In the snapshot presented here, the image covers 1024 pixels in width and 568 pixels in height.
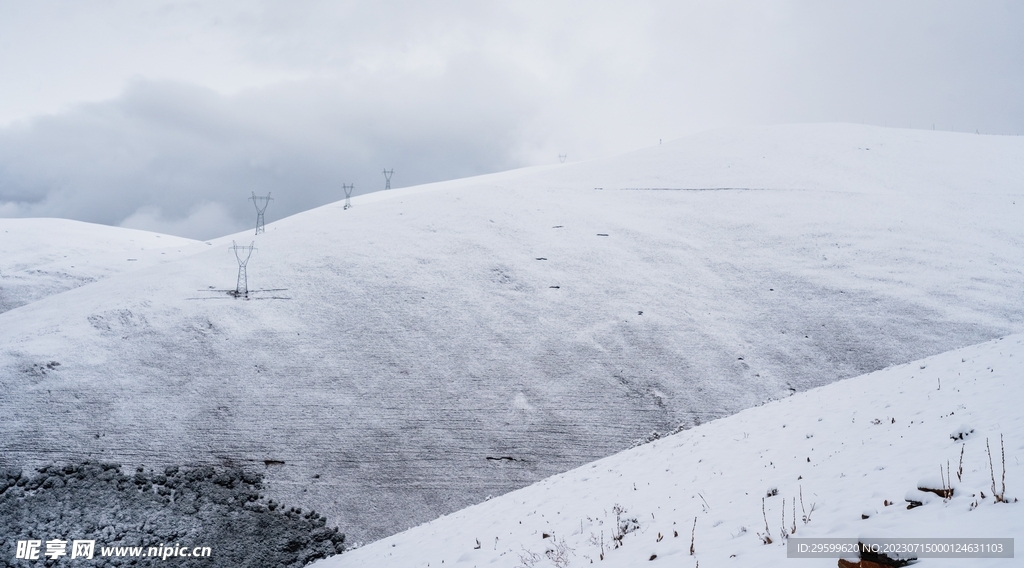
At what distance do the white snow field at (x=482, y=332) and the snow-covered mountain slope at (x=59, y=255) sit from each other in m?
7.25

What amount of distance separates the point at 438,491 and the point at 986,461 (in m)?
11.5

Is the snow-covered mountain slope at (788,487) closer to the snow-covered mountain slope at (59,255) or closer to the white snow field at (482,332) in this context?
the white snow field at (482,332)

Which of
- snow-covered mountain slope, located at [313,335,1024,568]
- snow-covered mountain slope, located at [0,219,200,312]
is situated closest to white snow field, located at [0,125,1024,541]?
snow-covered mountain slope, located at [313,335,1024,568]

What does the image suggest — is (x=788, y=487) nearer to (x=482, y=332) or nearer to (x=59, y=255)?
(x=482, y=332)

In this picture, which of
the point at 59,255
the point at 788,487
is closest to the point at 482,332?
the point at 788,487

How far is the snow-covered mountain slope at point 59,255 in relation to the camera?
29.4 meters

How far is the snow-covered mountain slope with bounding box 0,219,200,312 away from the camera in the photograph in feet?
96.4

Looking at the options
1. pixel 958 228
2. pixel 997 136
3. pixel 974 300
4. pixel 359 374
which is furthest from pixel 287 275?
pixel 997 136

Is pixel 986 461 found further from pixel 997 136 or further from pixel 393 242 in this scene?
pixel 997 136

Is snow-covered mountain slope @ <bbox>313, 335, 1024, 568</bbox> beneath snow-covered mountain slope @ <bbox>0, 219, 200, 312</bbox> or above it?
beneath

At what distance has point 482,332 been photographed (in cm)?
2083

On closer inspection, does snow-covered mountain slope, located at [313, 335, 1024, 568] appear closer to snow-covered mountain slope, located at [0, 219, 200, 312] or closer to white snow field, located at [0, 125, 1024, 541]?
white snow field, located at [0, 125, 1024, 541]

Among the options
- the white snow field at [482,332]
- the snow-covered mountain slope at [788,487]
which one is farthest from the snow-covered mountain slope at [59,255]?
the snow-covered mountain slope at [788,487]

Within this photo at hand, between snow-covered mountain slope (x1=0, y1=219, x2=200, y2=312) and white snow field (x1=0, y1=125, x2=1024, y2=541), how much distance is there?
7.25m
